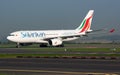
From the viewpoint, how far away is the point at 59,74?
22.3m

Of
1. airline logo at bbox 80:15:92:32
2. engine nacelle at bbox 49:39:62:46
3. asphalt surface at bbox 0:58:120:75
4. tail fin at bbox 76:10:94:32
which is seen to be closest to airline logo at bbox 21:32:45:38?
engine nacelle at bbox 49:39:62:46

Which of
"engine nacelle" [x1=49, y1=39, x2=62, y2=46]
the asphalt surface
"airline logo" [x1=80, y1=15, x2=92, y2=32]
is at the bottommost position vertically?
the asphalt surface

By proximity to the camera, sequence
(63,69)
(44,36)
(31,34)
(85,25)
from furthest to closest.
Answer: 1. (85,25)
2. (44,36)
3. (31,34)
4. (63,69)

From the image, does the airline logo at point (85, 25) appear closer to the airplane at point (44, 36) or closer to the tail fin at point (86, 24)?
the tail fin at point (86, 24)

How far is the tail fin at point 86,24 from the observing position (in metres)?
92.8

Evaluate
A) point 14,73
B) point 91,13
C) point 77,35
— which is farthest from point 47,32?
point 14,73

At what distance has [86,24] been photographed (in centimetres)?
9412

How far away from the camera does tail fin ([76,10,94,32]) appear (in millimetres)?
92812

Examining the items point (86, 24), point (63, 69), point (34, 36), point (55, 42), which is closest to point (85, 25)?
point (86, 24)

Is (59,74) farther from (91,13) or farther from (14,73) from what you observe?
(91,13)

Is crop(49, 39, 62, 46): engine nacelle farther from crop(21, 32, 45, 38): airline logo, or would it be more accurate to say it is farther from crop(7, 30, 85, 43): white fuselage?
crop(21, 32, 45, 38): airline logo

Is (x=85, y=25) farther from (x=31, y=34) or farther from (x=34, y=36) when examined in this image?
(x=31, y=34)

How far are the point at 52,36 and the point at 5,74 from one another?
2556 inches

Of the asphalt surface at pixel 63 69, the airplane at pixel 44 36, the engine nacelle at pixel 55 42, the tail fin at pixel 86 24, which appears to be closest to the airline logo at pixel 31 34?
the airplane at pixel 44 36
